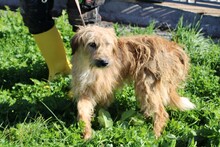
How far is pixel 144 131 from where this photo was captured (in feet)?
14.0

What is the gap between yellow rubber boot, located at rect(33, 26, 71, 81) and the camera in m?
5.43

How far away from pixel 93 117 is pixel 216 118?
3.92 ft

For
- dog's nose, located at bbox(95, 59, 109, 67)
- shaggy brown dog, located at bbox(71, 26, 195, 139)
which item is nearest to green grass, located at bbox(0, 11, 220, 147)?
shaggy brown dog, located at bbox(71, 26, 195, 139)

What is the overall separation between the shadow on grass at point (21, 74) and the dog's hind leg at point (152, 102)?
156 cm

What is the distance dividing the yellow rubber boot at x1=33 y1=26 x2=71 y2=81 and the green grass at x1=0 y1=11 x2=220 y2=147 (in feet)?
0.58

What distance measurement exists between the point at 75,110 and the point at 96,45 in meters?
0.80

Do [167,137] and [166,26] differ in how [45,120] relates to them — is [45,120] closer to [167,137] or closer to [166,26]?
[167,137]

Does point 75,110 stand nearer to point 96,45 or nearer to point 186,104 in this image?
point 96,45

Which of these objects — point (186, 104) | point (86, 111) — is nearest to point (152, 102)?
point (186, 104)

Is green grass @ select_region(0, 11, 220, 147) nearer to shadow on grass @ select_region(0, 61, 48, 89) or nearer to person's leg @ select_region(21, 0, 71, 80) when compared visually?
shadow on grass @ select_region(0, 61, 48, 89)

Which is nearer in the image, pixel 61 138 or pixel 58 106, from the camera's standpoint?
pixel 61 138

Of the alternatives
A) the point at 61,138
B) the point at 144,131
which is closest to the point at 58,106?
the point at 61,138

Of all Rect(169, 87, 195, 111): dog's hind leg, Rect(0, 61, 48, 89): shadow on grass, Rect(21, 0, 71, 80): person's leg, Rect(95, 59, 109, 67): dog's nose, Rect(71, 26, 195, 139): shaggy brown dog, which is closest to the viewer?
Rect(95, 59, 109, 67): dog's nose

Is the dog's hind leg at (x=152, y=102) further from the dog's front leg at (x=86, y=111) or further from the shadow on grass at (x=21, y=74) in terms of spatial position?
the shadow on grass at (x=21, y=74)
